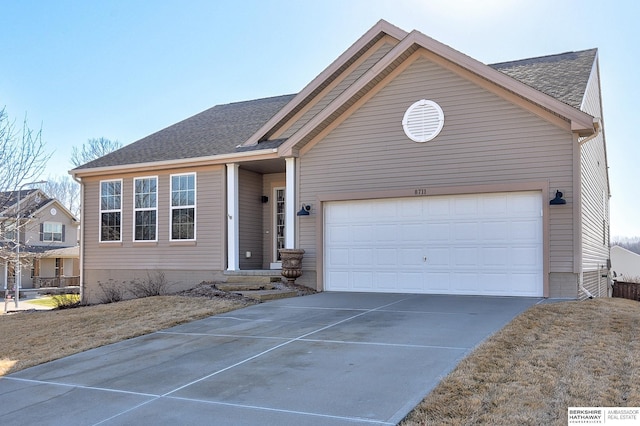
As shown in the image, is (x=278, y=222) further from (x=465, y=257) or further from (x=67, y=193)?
(x=67, y=193)

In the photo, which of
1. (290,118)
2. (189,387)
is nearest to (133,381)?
(189,387)

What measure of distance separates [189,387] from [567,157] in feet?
28.7

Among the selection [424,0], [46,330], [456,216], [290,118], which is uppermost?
[424,0]

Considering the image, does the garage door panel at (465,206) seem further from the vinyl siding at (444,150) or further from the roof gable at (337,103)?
the roof gable at (337,103)

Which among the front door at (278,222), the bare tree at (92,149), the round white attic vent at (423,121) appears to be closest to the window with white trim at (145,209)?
the front door at (278,222)

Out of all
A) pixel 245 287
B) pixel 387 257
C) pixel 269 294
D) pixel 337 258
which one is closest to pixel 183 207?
pixel 245 287

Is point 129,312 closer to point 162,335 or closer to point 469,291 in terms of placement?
point 162,335

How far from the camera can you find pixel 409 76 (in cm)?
1265

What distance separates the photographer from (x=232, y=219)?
48.6 ft

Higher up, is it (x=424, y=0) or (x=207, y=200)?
(x=424, y=0)

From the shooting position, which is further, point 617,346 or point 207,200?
point 207,200

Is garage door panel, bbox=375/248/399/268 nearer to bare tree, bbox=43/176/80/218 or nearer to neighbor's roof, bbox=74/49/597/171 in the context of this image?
neighbor's roof, bbox=74/49/597/171

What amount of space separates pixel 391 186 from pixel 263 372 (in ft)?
24.1

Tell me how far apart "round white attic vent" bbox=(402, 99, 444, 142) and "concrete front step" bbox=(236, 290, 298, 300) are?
454 cm
